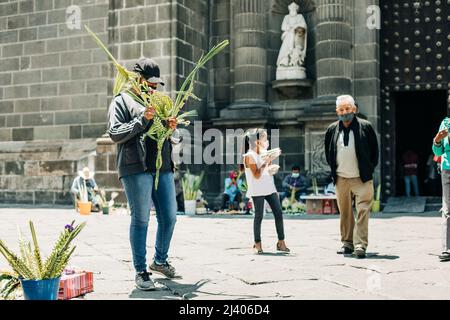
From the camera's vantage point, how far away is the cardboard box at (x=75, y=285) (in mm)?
3994

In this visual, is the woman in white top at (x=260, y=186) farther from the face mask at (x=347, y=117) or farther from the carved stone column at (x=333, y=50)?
the carved stone column at (x=333, y=50)

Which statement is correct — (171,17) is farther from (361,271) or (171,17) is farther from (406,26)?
(361,271)

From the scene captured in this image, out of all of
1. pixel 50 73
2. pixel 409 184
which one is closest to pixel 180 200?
pixel 50 73

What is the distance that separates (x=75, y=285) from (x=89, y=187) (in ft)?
28.5

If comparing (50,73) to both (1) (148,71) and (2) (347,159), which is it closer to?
(2) (347,159)

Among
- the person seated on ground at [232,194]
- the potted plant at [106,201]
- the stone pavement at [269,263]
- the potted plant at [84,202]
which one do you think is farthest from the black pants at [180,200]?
the stone pavement at [269,263]

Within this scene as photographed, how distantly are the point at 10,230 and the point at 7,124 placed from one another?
803cm

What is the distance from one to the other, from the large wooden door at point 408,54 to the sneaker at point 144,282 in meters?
9.90

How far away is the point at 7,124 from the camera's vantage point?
15.9 meters

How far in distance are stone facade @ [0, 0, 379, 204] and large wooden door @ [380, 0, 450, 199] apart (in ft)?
2.00

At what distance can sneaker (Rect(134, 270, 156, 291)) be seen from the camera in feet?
14.3

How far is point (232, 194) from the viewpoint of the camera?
1277cm
